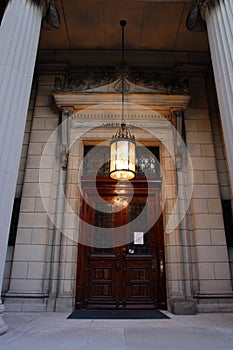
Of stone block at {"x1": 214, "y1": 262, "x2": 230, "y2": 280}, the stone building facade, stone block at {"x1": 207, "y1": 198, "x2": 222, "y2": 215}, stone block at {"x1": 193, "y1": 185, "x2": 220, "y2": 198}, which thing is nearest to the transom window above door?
the stone building facade

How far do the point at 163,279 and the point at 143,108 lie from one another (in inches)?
145

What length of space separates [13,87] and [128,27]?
3.94m

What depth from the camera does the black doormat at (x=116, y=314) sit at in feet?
13.8

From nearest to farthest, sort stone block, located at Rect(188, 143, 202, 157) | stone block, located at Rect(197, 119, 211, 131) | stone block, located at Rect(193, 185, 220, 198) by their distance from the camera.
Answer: stone block, located at Rect(193, 185, 220, 198) → stone block, located at Rect(188, 143, 202, 157) → stone block, located at Rect(197, 119, 211, 131)

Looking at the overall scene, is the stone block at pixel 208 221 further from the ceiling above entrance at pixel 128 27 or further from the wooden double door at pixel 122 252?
the ceiling above entrance at pixel 128 27

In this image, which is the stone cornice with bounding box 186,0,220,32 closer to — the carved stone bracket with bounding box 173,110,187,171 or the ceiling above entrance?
the ceiling above entrance

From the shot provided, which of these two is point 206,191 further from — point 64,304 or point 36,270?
point 36,270

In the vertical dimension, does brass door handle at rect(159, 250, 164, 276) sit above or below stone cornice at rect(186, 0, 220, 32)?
below

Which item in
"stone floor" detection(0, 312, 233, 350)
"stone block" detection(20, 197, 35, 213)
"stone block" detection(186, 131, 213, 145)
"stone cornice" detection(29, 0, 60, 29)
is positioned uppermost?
"stone cornice" detection(29, 0, 60, 29)

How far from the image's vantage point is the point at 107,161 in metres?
6.02

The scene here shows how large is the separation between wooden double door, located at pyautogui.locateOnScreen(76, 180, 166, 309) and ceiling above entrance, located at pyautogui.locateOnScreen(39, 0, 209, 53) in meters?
3.47

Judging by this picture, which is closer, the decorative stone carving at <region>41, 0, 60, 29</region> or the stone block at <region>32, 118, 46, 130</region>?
the decorative stone carving at <region>41, 0, 60, 29</region>

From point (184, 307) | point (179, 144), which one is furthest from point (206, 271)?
point (179, 144)

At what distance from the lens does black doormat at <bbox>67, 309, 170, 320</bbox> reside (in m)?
4.20
